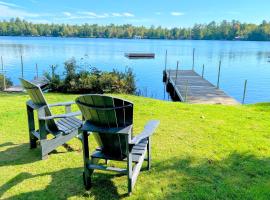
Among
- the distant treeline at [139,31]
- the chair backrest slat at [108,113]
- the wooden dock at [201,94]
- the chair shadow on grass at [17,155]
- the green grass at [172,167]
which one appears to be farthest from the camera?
the distant treeline at [139,31]

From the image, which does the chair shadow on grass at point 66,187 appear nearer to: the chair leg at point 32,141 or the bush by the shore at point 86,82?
the chair leg at point 32,141

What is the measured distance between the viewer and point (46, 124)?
3760 mm

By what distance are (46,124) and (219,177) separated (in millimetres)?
2473

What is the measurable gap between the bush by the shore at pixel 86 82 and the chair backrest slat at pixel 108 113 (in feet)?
26.4

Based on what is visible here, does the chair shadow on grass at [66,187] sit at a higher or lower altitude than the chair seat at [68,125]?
lower

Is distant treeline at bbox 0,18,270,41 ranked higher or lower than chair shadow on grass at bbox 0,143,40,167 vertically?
higher

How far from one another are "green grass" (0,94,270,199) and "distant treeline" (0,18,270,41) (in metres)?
106

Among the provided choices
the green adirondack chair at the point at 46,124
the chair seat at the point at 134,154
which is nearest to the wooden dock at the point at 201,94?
the green adirondack chair at the point at 46,124

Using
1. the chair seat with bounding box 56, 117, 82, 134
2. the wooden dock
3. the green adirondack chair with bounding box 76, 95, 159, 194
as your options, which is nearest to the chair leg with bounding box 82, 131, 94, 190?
the green adirondack chair with bounding box 76, 95, 159, 194

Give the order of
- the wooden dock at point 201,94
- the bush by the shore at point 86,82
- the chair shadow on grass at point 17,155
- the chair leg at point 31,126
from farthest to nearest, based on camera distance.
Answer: the wooden dock at point 201,94 → the bush by the shore at point 86,82 → the chair leg at point 31,126 → the chair shadow on grass at point 17,155

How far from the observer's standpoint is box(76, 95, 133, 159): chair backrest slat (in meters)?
2.54

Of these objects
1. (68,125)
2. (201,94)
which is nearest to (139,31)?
(201,94)

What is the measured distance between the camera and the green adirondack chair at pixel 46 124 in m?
3.49

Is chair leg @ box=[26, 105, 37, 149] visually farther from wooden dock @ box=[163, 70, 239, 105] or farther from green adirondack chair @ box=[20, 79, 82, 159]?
wooden dock @ box=[163, 70, 239, 105]
